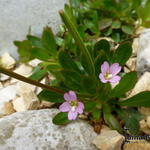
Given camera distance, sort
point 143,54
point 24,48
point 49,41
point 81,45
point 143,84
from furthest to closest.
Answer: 1. point 24,48
2. point 49,41
3. point 143,54
4. point 143,84
5. point 81,45

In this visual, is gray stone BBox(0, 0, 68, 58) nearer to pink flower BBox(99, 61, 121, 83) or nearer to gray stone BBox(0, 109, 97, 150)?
gray stone BBox(0, 109, 97, 150)

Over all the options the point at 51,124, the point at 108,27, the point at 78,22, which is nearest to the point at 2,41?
the point at 78,22

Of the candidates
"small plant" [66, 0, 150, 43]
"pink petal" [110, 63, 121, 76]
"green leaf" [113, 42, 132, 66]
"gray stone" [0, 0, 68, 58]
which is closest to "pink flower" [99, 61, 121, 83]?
"pink petal" [110, 63, 121, 76]

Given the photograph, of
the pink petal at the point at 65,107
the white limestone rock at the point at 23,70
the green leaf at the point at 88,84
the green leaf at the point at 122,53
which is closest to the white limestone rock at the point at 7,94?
the white limestone rock at the point at 23,70

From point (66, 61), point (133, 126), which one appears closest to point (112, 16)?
point (66, 61)

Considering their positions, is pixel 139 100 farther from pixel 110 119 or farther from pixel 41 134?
pixel 41 134

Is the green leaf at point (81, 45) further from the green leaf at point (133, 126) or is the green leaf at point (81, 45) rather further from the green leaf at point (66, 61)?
the green leaf at point (133, 126)
